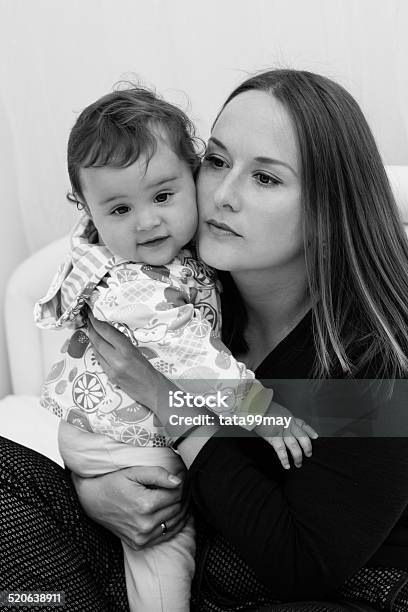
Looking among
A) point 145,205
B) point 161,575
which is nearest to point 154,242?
point 145,205

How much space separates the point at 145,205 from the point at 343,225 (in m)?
0.31

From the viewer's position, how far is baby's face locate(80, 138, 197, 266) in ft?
3.98

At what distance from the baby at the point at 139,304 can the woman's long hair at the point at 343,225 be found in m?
0.16

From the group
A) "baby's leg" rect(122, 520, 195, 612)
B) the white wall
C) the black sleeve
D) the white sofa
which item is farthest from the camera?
the white sofa

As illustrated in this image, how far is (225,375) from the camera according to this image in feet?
3.83

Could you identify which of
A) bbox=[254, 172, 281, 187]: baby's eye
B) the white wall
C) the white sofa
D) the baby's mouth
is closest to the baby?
the baby's mouth

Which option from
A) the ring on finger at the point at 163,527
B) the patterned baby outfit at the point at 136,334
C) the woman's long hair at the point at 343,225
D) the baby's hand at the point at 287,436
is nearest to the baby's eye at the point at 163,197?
the patterned baby outfit at the point at 136,334

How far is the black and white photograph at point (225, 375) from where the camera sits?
1.18 m

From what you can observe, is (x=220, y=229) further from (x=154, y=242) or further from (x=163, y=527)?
(x=163, y=527)

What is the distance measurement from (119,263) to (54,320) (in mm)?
170

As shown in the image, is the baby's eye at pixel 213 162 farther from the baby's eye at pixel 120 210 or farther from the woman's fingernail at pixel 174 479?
the woman's fingernail at pixel 174 479

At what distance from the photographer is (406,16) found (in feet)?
5.51

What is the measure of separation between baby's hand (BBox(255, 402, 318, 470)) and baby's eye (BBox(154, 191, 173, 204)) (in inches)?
13.7

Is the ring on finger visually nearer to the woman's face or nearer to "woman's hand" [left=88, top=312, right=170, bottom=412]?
"woman's hand" [left=88, top=312, right=170, bottom=412]
